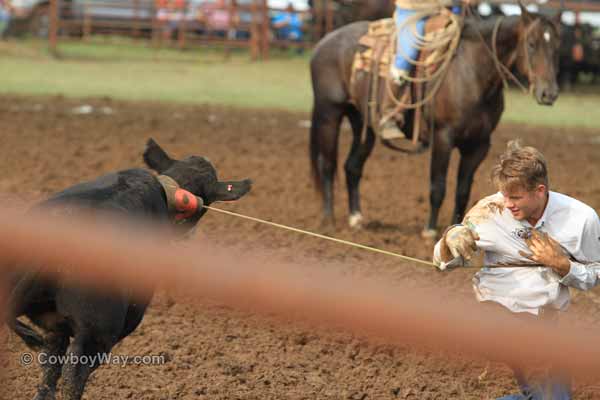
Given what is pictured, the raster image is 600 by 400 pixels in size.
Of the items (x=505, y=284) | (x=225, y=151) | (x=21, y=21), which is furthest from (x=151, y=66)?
(x=505, y=284)

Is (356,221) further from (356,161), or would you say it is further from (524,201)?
(524,201)

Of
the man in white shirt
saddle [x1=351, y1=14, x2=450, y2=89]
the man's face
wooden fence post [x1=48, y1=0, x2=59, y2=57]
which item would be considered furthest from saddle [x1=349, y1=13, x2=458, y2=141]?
wooden fence post [x1=48, y1=0, x2=59, y2=57]

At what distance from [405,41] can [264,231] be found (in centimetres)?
209

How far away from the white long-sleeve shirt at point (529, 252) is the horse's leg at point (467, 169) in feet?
14.3

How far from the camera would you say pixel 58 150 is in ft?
37.2

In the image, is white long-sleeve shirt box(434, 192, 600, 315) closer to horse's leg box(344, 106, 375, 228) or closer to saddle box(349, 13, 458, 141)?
saddle box(349, 13, 458, 141)

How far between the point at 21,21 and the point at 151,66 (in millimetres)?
6788

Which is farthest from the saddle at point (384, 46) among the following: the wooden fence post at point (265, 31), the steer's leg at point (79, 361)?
the wooden fence post at point (265, 31)

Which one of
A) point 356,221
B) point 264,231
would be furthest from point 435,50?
point 264,231

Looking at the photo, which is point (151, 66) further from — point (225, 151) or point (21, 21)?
point (225, 151)

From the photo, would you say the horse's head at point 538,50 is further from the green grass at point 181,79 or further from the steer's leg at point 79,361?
the green grass at point 181,79

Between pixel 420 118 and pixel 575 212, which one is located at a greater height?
pixel 575 212

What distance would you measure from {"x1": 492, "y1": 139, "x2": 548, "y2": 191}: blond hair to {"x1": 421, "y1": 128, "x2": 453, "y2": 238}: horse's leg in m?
4.41

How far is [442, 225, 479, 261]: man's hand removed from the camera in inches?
155
